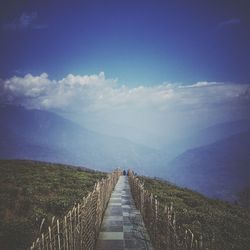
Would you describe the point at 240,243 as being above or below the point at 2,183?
below

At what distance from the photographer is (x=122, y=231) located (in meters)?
9.98

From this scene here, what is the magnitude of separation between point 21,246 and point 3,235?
50.3 inches

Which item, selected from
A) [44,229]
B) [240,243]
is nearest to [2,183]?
[44,229]

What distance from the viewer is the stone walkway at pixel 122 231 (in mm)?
8508

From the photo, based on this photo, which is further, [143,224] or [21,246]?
[143,224]

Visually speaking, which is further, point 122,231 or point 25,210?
point 25,210

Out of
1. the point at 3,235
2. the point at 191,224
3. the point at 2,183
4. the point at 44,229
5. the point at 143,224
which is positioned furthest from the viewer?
the point at 2,183

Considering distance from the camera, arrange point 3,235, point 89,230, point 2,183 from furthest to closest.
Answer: point 2,183
point 3,235
point 89,230

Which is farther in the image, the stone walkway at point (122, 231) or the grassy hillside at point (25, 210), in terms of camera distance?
the grassy hillside at point (25, 210)

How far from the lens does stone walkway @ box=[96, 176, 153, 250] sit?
8.51 m

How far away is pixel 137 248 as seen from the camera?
821 cm

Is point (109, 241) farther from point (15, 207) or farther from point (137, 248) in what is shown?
point (15, 207)

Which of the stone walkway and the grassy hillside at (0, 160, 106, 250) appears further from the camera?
the grassy hillside at (0, 160, 106, 250)

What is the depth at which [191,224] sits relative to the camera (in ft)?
41.4
